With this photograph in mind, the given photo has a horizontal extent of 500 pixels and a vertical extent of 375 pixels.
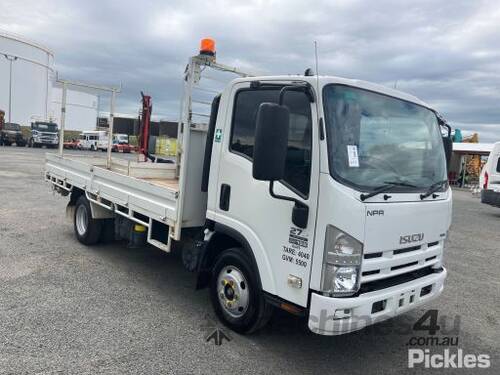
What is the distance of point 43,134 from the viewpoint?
37.0 m

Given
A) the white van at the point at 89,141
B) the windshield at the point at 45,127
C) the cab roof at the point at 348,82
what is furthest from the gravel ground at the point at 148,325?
the white van at the point at 89,141

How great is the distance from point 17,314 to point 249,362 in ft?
7.51

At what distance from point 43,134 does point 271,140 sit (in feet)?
128

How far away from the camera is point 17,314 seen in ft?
13.3

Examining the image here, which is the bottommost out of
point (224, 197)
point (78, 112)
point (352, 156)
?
point (224, 197)

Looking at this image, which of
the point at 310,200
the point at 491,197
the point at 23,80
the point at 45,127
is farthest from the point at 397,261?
the point at 23,80

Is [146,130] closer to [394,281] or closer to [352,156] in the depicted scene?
[352,156]

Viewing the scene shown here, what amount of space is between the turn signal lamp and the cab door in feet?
2.01

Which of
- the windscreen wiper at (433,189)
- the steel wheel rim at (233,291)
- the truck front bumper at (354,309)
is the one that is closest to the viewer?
the truck front bumper at (354,309)

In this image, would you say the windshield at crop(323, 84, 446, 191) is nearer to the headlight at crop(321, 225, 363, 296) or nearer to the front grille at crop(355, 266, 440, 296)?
the headlight at crop(321, 225, 363, 296)

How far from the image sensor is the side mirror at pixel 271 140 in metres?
2.82

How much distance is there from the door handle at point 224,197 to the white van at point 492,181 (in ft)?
41.7

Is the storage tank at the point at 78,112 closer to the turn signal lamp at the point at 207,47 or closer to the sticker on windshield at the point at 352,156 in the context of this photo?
the turn signal lamp at the point at 207,47

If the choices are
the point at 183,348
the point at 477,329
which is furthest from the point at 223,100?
the point at 477,329
